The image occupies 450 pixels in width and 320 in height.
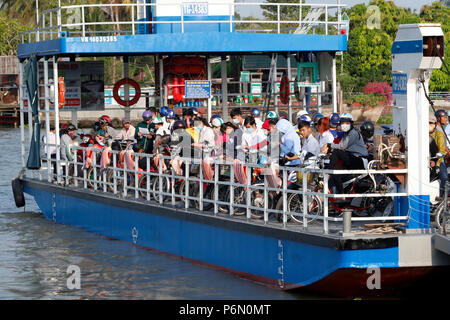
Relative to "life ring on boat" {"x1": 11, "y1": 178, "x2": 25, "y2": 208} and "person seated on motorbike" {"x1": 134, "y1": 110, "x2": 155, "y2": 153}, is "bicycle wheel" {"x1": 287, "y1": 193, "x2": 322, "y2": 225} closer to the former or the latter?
"person seated on motorbike" {"x1": 134, "y1": 110, "x2": 155, "y2": 153}

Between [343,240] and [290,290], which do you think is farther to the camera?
[290,290]


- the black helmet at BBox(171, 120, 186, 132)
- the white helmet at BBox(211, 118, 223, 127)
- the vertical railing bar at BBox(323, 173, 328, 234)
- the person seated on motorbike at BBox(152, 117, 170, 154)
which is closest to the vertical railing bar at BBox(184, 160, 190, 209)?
the black helmet at BBox(171, 120, 186, 132)

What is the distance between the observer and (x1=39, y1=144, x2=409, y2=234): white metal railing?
11.7m

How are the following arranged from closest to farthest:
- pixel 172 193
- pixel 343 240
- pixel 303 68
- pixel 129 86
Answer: pixel 343 240 < pixel 172 193 < pixel 303 68 < pixel 129 86

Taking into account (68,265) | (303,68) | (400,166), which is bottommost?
(68,265)

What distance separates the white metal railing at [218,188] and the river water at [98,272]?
0.94 m

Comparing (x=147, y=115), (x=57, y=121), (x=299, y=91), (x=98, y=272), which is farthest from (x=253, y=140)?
(x=299, y=91)

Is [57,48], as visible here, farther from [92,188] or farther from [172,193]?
[172,193]

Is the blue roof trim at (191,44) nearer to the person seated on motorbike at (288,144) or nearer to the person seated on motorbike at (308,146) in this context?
the person seated on motorbike at (288,144)

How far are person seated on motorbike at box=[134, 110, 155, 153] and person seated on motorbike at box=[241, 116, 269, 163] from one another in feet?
9.59

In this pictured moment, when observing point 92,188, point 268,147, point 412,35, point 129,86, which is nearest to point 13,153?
point 129,86

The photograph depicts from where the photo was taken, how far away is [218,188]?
1400cm

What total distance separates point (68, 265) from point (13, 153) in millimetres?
27699

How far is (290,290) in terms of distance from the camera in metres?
12.2
